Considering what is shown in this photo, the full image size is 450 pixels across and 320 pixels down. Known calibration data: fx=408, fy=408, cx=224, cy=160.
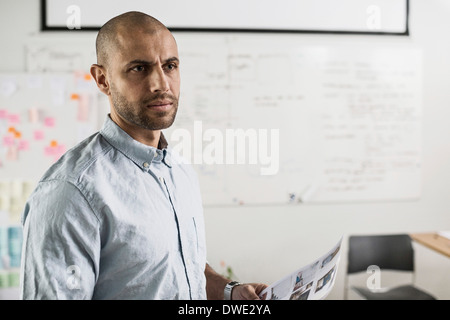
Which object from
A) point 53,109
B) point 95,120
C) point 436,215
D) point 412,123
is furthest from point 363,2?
point 53,109

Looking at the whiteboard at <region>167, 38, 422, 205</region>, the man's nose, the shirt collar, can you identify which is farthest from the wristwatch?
the whiteboard at <region>167, 38, 422, 205</region>

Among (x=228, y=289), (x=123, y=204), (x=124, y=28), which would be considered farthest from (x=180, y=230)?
(x=124, y=28)

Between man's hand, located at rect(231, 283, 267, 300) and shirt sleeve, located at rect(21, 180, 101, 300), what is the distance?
31 cm

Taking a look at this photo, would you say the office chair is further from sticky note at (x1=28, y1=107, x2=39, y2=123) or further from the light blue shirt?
sticky note at (x1=28, y1=107, x2=39, y2=123)

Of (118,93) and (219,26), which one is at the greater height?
(219,26)

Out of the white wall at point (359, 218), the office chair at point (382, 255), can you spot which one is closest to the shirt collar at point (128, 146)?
the white wall at point (359, 218)

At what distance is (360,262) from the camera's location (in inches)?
75.2

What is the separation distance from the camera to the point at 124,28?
25.1 inches

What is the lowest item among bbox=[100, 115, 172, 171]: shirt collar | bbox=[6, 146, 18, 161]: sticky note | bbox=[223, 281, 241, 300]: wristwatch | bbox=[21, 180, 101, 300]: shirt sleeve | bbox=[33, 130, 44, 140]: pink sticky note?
bbox=[223, 281, 241, 300]: wristwatch

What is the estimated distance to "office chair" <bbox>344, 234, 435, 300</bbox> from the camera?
1.90 metres

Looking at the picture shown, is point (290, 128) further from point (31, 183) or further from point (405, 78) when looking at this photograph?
point (31, 183)

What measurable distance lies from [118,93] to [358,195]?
5.62ft

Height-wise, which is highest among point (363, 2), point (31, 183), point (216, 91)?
point (363, 2)

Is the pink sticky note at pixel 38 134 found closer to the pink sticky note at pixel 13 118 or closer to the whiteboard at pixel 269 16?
the pink sticky note at pixel 13 118
